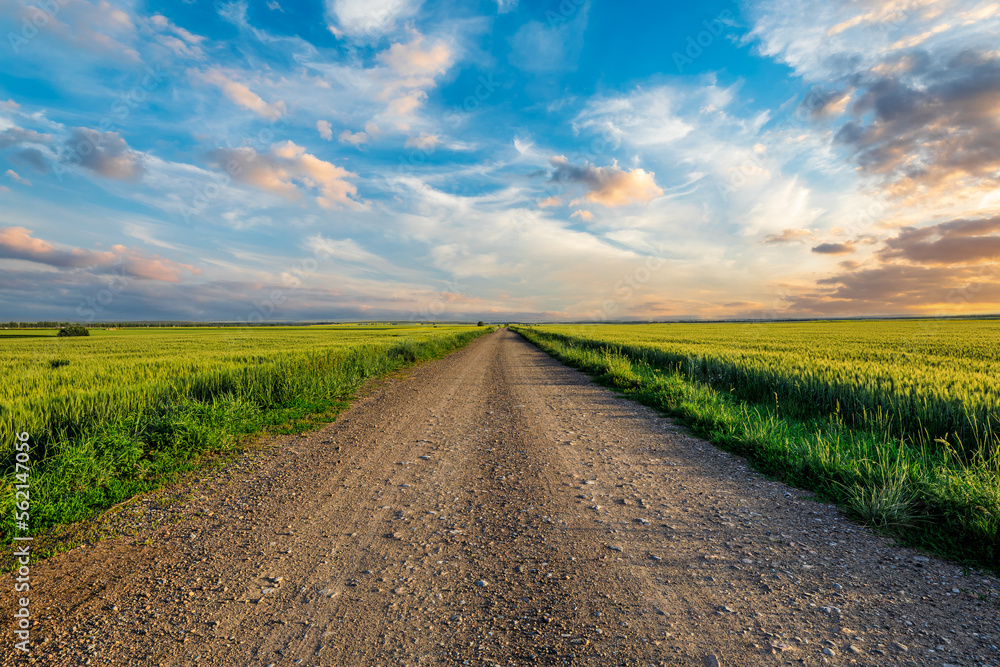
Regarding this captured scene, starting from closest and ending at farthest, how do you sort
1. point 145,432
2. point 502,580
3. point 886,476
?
point 502,580 < point 886,476 < point 145,432

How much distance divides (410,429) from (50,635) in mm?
5571

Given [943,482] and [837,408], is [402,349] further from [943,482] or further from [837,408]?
[943,482]

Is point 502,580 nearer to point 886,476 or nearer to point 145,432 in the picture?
point 886,476

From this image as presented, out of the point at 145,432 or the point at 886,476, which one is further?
the point at 145,432

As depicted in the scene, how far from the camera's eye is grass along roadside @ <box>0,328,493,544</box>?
14.3 feet

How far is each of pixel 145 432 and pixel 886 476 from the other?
385 inches

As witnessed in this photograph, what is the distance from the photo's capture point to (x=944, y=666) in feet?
7.66

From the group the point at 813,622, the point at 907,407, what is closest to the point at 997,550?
the point at 813,622

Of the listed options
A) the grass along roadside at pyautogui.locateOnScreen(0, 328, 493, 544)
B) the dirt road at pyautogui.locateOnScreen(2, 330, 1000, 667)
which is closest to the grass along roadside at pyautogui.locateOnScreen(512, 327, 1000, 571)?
the dirt road at pyautogui.locateOnScreen(2, 330, 1000, 667)

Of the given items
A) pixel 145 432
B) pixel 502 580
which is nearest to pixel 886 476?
pixel 502 580

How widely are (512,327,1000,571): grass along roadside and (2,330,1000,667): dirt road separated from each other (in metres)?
0.33

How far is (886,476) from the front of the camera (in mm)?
4602

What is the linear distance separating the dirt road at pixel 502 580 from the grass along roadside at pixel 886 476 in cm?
33

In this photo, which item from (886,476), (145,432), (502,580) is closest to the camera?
(502,580)
